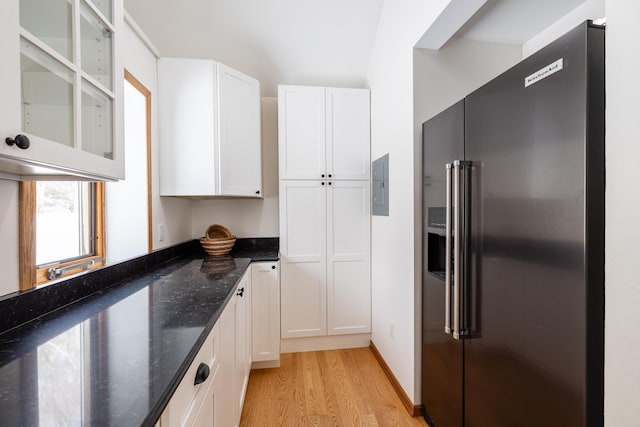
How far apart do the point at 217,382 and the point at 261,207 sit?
6.02 feet

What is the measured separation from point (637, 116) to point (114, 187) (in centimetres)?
224

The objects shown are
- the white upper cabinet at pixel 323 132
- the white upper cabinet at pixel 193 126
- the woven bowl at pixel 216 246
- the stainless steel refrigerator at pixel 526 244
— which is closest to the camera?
the stainless steel refrigerator at pixel 526 244

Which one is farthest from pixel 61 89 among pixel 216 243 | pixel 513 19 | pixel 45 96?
pixel 513 19

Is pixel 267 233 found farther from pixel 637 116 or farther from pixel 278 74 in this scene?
pixel 637 116

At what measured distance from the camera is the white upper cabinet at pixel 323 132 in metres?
2.42

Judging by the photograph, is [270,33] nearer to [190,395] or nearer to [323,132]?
[323,132]

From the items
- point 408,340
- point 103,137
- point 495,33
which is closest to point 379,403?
point 408,340

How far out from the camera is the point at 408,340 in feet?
5.78

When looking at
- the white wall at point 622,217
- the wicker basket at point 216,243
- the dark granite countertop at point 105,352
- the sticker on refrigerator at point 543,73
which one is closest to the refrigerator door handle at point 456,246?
the sticker on refrigerator at point 543,73

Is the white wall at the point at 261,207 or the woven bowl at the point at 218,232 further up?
the white wall at the point at 261,207

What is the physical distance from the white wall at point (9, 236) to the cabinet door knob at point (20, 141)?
45cm

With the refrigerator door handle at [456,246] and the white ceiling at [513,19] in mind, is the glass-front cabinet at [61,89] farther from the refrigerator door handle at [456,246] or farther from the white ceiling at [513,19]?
the white ceiling at [513,19]

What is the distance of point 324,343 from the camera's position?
2527mm

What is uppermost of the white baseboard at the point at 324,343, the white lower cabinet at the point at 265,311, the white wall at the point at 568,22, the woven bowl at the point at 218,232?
the white wall at the point at 568,22
